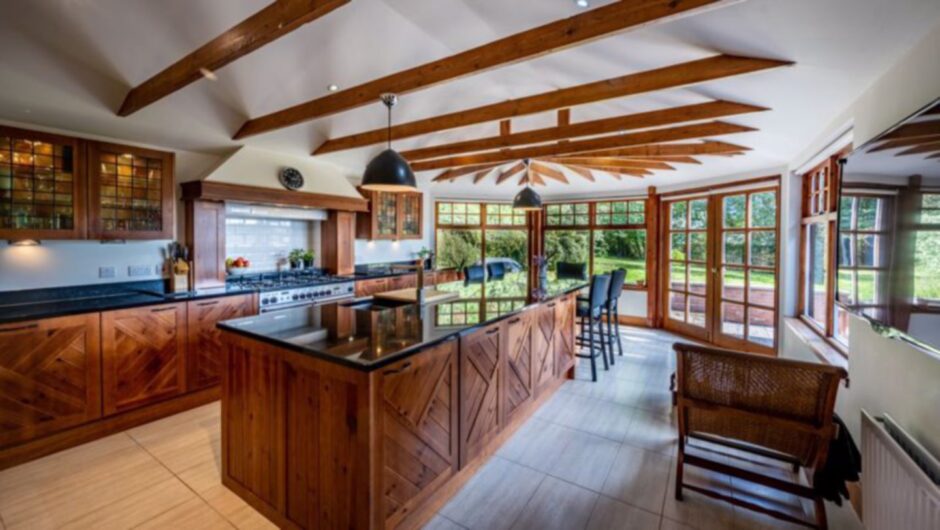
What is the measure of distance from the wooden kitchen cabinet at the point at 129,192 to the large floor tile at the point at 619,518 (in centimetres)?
410

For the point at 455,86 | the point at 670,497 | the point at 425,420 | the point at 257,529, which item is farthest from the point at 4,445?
the point at 455,86

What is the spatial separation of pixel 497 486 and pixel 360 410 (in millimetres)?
1172

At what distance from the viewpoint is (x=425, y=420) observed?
6.49ft

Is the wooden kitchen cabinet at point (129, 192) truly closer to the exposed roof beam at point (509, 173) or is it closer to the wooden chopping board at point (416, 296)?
the wooden chopping board at point (416, 296)

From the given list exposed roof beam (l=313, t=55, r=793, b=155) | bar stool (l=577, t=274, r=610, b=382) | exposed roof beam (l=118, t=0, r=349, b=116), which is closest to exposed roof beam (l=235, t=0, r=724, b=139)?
exposed roof beam (l=313, t=55, r=793, b=155)

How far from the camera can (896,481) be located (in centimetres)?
148

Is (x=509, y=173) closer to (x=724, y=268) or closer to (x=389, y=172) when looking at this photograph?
(x=724, y=268)

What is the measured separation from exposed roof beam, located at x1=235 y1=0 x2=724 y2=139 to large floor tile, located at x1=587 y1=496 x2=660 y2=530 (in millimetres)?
2429

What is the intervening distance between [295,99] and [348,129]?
832mm

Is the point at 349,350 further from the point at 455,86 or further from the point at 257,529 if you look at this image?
the point at 455,86

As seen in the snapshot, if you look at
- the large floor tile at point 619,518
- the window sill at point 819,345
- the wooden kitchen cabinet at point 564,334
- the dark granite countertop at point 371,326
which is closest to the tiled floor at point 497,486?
the large floor tile at point 619,518

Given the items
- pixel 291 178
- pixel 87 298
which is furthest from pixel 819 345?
pixel 87 298

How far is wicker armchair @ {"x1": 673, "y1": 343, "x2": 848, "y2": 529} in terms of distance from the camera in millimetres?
1896

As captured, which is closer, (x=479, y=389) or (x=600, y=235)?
(x=479, y=389)
